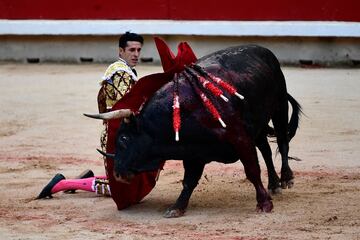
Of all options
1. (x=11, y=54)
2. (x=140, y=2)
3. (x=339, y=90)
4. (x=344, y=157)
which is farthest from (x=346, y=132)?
(x=11, y=54)

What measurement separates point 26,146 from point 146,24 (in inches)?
183

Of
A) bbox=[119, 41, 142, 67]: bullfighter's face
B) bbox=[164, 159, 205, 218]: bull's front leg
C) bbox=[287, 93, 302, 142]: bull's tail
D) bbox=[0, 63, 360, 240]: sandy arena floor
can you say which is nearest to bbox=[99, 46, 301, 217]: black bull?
bbox=[164, 159, 205, 218]: bull's front leg

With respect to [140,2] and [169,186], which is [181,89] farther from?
[140,2]

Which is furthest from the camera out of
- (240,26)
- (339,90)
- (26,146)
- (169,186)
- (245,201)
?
(240,26)

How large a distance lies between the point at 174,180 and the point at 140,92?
132cm

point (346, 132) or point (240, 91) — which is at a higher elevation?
point (240, 91)

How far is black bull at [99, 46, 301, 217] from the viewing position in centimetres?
551

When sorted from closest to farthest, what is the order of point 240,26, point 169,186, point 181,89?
point 181,89 < point 169,186 < point 240,26

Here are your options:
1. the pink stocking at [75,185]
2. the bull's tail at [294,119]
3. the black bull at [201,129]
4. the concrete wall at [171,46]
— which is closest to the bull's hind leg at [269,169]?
the bull's tail at [294,119]

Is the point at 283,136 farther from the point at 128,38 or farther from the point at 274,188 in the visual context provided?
the point at 128,38

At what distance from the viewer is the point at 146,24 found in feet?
41.9

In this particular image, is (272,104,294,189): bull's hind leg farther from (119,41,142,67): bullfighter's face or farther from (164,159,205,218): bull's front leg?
(119,41,142,67): bullfighter's face

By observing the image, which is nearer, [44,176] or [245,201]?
[245,201]

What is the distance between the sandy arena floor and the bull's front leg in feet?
0.19
